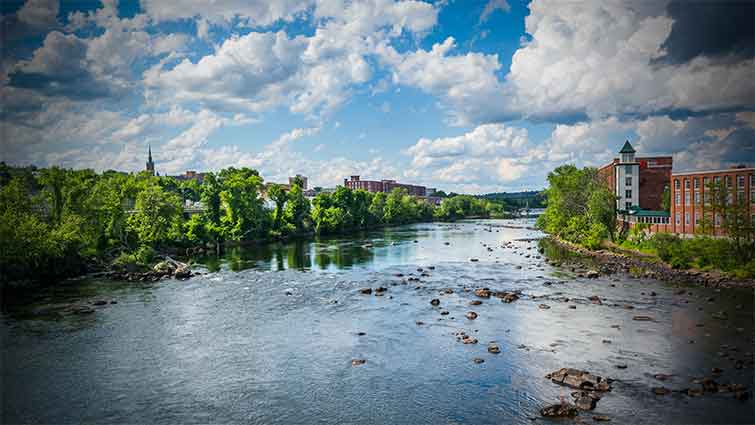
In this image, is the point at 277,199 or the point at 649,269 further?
the point at 277,199

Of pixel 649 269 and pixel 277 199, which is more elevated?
pixel 277 199

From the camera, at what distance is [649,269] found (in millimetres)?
48594

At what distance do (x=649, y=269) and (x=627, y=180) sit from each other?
33274 mm

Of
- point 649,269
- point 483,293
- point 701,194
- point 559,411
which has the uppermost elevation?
point 701,194

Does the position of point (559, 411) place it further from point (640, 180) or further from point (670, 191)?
point (640, 180)

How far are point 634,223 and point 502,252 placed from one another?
1923 centimetres

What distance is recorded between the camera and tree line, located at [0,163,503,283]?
135 feet

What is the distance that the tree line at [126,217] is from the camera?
41.2 meters

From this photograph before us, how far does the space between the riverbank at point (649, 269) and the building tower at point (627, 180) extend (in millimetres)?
14097

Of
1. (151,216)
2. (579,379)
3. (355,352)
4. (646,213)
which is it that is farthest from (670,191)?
(151,216)

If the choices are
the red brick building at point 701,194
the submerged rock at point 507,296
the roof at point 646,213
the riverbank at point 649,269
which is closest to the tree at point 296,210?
the riverbank at point 649,269

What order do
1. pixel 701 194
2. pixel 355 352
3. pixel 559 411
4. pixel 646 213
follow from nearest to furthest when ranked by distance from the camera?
pixel 559 411, pixel 355 352, pixel 701 194, pixel 646 213

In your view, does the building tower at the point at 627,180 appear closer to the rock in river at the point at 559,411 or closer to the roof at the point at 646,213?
the roof at the point at 646,213

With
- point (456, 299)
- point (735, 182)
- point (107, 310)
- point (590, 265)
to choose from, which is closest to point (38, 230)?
point (107, 310)
